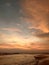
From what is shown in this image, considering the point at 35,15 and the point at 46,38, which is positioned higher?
the point at 35,15

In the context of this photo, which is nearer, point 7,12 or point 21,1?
point 21,1

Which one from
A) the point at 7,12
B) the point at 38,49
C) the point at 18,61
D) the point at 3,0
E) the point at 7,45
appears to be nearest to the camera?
the point at 3,0

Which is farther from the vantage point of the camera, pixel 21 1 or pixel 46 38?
pixel 46 38

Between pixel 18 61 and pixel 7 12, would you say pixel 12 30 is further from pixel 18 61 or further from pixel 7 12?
pixel 18 61

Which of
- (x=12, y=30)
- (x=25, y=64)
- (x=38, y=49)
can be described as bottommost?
(x=25, y=64)

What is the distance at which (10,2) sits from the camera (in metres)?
1.08

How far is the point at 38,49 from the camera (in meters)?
2.01

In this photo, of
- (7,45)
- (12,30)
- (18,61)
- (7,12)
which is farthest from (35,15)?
(18,61)

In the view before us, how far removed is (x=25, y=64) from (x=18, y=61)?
4.3 inches

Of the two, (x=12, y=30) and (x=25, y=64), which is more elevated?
(x=12, y=30)

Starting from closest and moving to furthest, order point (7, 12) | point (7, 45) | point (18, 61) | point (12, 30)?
point (7, 12), point (12, 30), point (7, 45), point (18, 61)

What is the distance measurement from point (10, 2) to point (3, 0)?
5 centimetres

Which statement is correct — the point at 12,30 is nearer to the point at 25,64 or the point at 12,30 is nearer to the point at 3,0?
the point at 3,0

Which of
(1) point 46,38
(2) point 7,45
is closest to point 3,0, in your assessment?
(1) point 46,38
